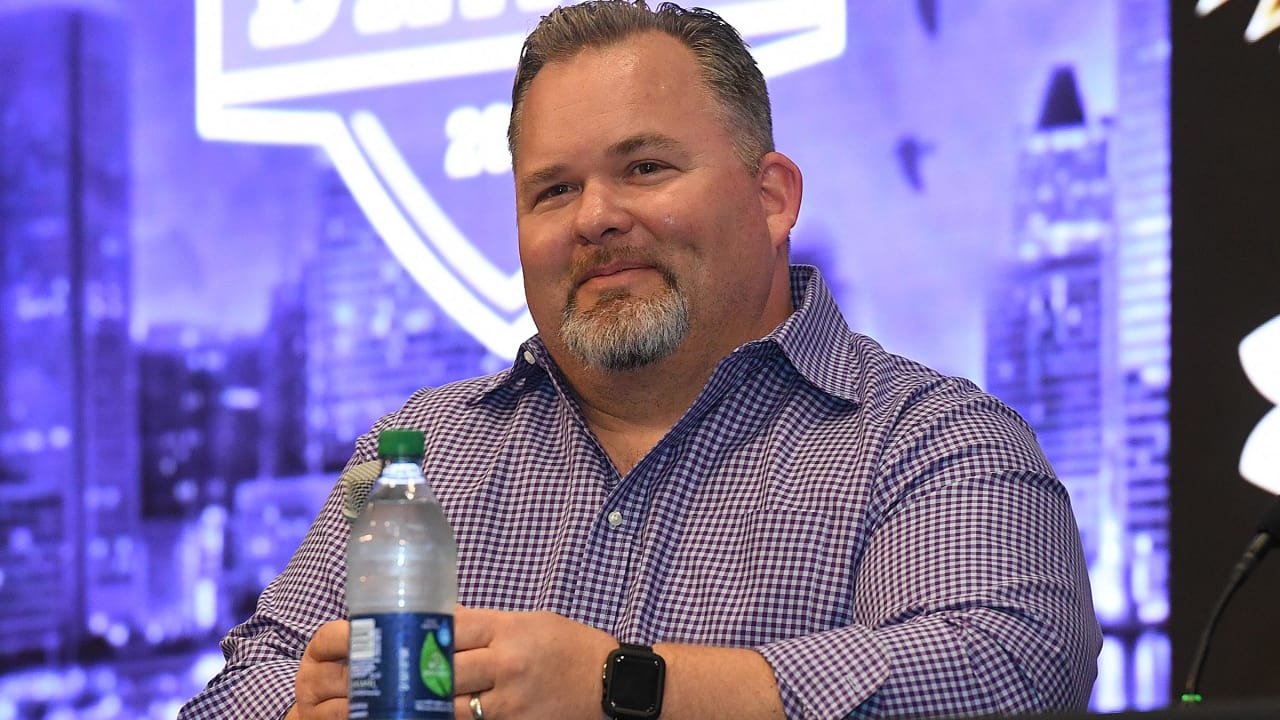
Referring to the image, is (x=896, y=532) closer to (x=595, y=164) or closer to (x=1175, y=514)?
(x=595, y=164)

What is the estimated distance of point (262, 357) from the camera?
328 centimetres

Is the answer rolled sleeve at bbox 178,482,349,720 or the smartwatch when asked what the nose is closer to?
rolled sleeve at bbox 178,482,349,720

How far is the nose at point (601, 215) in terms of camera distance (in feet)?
6.57

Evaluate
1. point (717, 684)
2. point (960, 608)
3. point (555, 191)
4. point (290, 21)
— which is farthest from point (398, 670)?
point (290, 21)

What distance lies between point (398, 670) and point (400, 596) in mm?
190

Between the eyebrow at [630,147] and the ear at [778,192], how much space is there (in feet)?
0.61

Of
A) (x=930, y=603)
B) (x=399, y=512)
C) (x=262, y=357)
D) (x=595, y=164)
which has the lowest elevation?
(x=930, y=603)

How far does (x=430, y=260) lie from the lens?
316 cm

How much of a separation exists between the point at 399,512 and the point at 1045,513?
794 millimetres

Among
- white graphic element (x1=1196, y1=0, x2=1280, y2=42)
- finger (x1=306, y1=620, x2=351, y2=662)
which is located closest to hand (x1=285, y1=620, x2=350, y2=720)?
finger (x1=306, y1=620, x2=351, y2=662)

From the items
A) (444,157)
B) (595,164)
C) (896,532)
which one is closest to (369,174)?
(444,157)

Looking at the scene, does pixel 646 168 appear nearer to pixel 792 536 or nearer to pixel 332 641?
pixel 792 536

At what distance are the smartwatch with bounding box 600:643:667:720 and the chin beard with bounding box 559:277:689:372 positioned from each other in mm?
624

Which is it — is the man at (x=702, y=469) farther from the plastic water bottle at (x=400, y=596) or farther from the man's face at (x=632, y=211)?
the plastic water bottle at (x=400, y=596)
